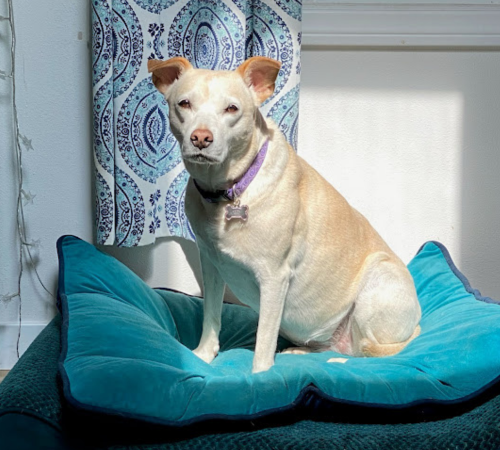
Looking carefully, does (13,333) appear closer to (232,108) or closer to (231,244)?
(231,244)

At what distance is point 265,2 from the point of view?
2236 millimetres

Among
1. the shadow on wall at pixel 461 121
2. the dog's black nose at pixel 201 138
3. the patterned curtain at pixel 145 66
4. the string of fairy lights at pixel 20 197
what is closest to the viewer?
the dog's black nose at pixel 201 138

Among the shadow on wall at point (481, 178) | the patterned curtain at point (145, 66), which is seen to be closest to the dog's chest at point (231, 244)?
the patterned curtain at point (145, 66)

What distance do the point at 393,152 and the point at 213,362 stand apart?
1.11 meters

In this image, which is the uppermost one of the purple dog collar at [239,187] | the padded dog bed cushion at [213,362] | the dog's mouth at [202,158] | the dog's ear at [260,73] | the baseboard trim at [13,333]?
the dog's ear at [260,73]

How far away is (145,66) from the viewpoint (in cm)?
226

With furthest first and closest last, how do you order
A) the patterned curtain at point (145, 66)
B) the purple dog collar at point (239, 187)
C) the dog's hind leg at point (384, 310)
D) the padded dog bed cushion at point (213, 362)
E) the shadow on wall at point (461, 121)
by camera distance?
1. the shadow on wall at point (461, 121)
2. the patterned curtain at point (145, 66)
3. the dog's hind leg at point (384, 310)
4. the purple dog collar at point (239, 187)
5. the padded dog bed cushion at point (213, 362)

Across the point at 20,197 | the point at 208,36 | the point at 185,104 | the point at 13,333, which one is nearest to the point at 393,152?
the point at 208,36

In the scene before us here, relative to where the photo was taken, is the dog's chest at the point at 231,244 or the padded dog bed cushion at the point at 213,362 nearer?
the padded dog bed cushion at the point at 213,362

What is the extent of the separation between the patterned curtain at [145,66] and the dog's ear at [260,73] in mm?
501

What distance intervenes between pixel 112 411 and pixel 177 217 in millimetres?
1107

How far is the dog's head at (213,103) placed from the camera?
1.57 meters

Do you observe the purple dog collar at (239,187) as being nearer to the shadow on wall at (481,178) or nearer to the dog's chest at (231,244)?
the dog's chest at (231,244)

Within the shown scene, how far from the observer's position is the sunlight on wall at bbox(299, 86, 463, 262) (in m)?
2.54
